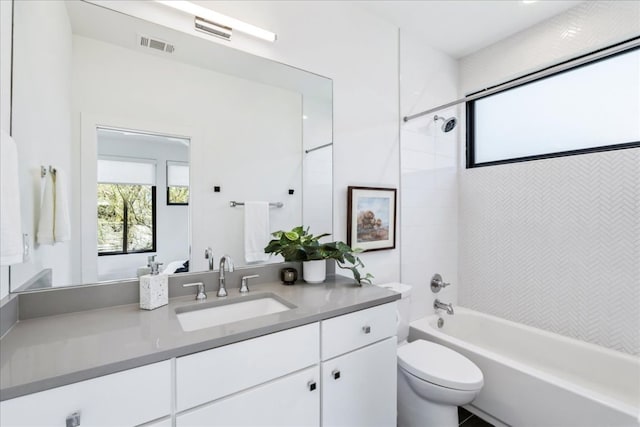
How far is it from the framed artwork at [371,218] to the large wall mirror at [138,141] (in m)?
0.40

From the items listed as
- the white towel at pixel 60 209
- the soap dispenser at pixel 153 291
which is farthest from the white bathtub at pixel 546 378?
the white towel at pixel 60 209

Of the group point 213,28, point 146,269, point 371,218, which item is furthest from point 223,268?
point 213,28

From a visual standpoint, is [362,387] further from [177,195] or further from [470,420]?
[177,195]

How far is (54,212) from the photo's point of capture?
104 centimetres

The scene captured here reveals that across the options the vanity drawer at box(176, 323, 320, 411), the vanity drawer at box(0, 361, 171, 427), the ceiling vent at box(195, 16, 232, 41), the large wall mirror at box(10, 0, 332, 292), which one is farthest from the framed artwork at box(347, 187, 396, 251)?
the vanity drawer at box(0, 361, 171, 427)

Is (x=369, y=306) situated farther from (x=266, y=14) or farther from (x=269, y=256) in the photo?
(x=266, y=14)

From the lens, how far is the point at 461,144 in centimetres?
266

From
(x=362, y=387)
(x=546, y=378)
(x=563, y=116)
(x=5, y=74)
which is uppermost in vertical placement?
(x=563, y=116)

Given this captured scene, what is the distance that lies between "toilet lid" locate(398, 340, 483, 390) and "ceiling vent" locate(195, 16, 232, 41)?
1.97 metres

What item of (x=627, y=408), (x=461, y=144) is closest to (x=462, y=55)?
(x=461, y=144)

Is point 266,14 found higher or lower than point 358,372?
higher

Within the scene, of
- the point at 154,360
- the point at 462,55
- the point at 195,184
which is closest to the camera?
the point at 154,360

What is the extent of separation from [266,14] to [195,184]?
3.33 ft

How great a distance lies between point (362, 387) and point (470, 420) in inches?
42.4
